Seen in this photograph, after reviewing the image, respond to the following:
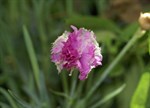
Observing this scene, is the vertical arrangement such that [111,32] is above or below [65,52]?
above

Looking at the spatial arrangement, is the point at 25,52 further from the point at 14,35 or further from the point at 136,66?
the point at 136,66

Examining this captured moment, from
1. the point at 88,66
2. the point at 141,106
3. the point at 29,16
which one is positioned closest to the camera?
the point at 88,66

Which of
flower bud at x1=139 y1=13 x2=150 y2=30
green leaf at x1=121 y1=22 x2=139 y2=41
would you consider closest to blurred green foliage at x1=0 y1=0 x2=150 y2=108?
green leaf at x1=121 y1=22 x2=139 y2=41

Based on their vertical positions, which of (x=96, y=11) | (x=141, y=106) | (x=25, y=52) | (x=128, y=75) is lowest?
(x=141, y=106)

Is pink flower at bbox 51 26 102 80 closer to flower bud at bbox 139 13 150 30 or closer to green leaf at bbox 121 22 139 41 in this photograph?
flower bud at bbox 139 13 150 30

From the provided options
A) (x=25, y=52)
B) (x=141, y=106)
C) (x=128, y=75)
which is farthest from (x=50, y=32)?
(x=141, y=106)

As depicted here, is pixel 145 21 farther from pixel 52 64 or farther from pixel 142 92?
pixel 52 64

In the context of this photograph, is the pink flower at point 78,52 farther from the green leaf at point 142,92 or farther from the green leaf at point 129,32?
the green leaf at point 129,32
